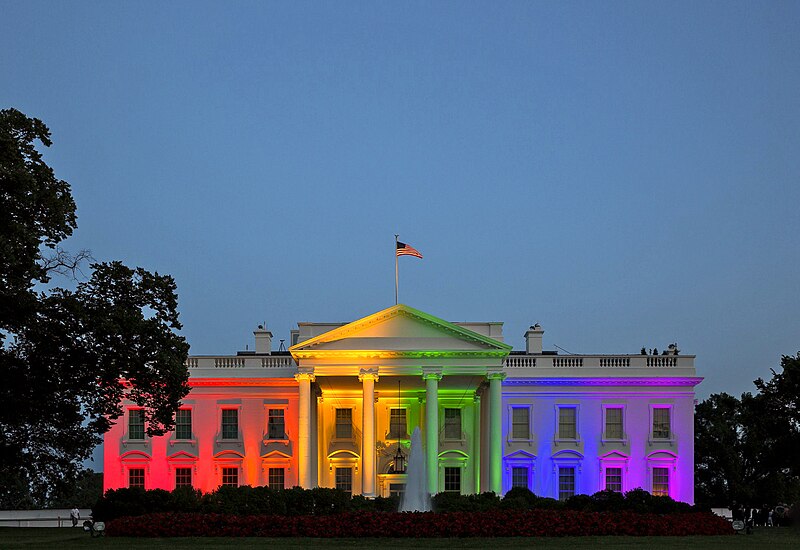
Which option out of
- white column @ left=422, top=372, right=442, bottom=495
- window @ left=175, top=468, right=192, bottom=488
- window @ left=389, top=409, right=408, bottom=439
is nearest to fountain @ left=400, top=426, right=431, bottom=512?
white column @ left=422, top=372, right=442, bottom=495

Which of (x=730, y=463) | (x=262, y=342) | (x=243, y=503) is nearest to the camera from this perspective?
(x=243, y=503)

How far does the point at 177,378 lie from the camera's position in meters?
31.8

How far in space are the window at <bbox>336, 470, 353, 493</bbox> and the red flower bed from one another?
78.8ft

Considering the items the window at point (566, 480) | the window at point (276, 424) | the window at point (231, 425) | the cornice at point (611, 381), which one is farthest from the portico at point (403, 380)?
the window at point (566, 480)

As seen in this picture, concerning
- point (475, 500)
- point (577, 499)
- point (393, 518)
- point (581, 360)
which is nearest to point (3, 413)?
point (393, 518)

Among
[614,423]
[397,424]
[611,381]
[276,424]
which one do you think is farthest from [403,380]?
[614,423]

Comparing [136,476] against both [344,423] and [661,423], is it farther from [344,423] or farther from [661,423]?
[661,423]

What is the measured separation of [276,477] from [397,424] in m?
6.55

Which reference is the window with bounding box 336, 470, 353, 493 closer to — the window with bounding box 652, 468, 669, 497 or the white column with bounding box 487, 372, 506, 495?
the white column with bounding box 487, 372, 506, 495

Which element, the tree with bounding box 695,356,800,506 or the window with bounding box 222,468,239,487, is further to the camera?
the tree with bounding box 695,356,800,506

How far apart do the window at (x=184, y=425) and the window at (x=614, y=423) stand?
68.5ft

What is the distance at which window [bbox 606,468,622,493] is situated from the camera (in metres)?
58.3

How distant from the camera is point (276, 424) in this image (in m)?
59.0

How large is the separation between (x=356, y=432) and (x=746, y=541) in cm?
2851
